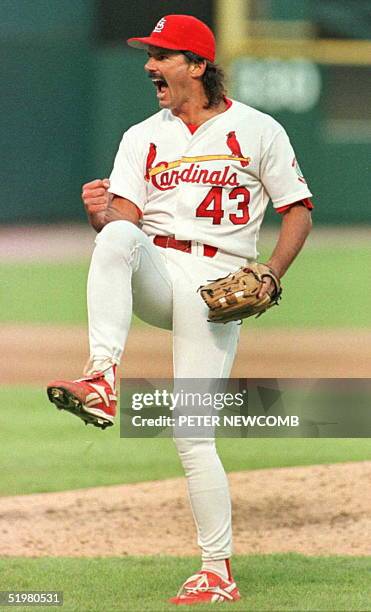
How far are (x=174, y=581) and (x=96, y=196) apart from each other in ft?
3.52

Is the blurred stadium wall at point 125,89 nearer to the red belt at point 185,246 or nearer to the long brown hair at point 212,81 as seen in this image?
the long brown hair at point 212,81

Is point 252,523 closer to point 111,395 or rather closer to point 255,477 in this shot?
point 255,477

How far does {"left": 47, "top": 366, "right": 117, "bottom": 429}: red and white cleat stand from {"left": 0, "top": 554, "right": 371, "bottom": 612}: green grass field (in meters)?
0.53

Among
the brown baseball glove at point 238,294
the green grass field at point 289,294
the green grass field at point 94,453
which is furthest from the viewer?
the green grass field at point 289,294

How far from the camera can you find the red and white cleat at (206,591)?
2.95 m

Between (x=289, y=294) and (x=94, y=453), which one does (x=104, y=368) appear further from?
(x=289, y=294)

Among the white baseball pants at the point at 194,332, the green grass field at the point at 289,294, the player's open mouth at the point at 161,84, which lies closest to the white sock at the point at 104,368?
the white baseball pants at the point at 194,332

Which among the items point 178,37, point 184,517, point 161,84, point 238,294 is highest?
point 178,37

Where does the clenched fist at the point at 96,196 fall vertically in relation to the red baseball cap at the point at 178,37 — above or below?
below

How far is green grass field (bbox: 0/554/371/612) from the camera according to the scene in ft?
9.89

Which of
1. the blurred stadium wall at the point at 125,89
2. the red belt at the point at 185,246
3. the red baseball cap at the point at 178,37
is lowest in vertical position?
the blurred stadium wall at the point at 125,89

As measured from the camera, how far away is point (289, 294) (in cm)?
1166

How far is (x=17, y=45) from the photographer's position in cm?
1455

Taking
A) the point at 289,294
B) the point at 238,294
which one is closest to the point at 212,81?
the point at 238,294
